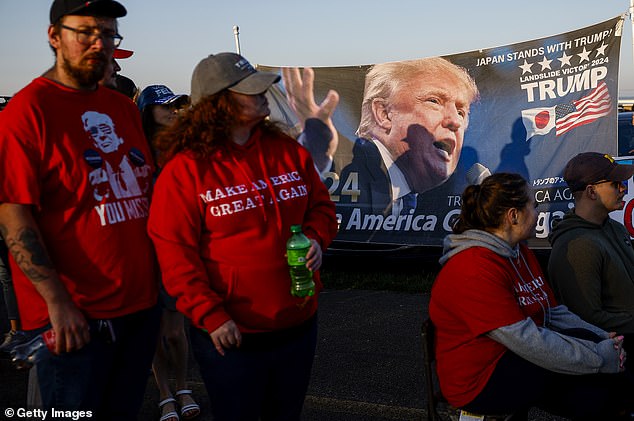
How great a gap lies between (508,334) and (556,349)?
0.69 feet

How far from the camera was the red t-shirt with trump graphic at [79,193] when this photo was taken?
2262 mm

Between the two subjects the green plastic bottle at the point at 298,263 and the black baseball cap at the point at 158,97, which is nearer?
the green plastic bottle at the point at 298,263

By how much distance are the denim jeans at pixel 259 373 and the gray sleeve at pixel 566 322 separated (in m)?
1.05

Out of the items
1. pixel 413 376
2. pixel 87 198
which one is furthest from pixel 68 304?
pixel 413 376

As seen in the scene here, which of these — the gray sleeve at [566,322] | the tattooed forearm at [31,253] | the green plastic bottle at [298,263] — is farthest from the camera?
the gray sleeve at [566,322]

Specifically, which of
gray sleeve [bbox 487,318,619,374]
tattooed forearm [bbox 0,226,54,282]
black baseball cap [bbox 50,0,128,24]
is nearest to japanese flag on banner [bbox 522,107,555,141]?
gray sleeve [bbox 487,318,619,374]

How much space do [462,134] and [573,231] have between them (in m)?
4.11

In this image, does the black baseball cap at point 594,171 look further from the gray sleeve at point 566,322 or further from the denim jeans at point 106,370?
the denim jeans at point 106,370

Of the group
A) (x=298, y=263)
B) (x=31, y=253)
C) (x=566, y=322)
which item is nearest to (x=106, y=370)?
(x=31, y=253)

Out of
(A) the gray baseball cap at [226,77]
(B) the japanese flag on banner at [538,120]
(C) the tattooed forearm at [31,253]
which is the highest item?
(A) the gray baseball cap at [226,77]

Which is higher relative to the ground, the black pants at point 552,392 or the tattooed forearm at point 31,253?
the tattooed forearm at point 31,253

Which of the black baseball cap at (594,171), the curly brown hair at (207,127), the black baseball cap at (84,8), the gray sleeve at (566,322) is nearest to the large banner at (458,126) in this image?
the black baseball cap at (594,171)

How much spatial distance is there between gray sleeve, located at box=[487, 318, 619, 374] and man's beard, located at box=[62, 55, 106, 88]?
1.71 metres

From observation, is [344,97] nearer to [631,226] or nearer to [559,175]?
[559,175]
